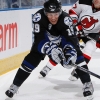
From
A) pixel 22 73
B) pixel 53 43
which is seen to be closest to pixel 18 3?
pixel 53 43

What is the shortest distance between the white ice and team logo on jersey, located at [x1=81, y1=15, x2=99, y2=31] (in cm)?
51

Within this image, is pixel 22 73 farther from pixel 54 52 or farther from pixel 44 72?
pixel 44 72

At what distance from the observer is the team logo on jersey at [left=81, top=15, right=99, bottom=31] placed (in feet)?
11.6

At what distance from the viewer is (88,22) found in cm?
355

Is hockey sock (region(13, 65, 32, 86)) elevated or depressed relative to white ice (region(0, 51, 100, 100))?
elevated

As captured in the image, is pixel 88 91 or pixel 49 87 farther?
pixel 49 87

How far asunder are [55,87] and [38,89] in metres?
0.18

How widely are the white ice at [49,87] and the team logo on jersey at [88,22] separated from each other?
20.0 inches

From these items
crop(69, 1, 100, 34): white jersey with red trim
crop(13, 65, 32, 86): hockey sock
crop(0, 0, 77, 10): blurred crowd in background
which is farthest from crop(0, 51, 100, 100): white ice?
crop(0, 0, 77, 10): blurred crowd in background

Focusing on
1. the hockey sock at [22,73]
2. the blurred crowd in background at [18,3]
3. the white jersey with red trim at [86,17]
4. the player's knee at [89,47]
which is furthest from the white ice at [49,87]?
the blurred crowd in background at [18,3]

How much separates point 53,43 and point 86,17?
2.36ft

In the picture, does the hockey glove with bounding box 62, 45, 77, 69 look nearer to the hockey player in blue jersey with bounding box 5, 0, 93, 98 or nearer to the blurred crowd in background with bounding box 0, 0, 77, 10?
the hockey player in blue jersey with bounding box 5, 0, 93, 98

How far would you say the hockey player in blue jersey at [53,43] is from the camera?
2770 millimetres

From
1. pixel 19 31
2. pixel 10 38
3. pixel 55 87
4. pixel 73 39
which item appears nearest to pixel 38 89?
pixel 55 87
